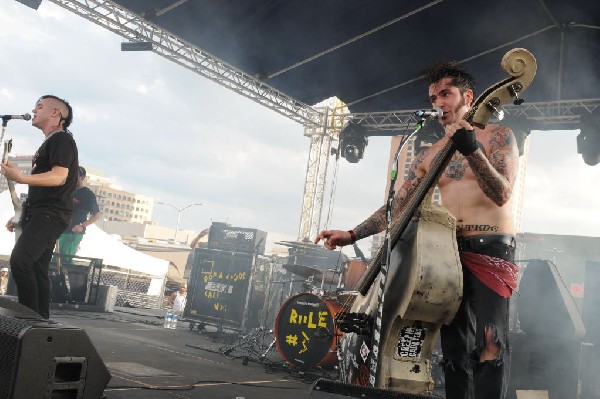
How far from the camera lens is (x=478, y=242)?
8.61 ft

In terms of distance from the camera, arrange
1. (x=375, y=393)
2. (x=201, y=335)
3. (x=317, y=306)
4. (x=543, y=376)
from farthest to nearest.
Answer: (x=201, y=335) < (x=317, y=306) < (x=543, y=376) < (x=375, y=393)

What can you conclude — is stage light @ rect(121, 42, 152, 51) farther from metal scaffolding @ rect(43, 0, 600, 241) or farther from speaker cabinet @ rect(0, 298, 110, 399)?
speaker cabinet @ rect(0, 298, 110, 399)

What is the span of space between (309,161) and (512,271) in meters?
11.3

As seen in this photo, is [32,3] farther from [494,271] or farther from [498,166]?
[494,271]

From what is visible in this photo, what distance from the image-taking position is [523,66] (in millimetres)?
2457

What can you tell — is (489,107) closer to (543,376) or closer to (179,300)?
(543,376)

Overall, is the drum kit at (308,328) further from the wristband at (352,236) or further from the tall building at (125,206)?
the tall building at (125,206)

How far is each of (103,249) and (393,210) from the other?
46.4 feet

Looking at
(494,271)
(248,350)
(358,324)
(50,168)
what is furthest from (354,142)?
(358,324)

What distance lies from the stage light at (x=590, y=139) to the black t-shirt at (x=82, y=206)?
8463 millimetres

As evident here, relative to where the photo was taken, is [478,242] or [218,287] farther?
[218,287]

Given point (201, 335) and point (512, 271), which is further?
point (201, 335)

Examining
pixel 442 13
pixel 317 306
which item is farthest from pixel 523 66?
pixel 442 13

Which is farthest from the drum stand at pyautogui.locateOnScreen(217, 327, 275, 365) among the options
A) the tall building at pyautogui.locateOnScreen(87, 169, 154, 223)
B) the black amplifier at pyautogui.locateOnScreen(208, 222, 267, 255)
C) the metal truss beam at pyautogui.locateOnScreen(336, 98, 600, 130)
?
the tall building at pyautogui.locateOnScreen(87, 169, 154, 223)
